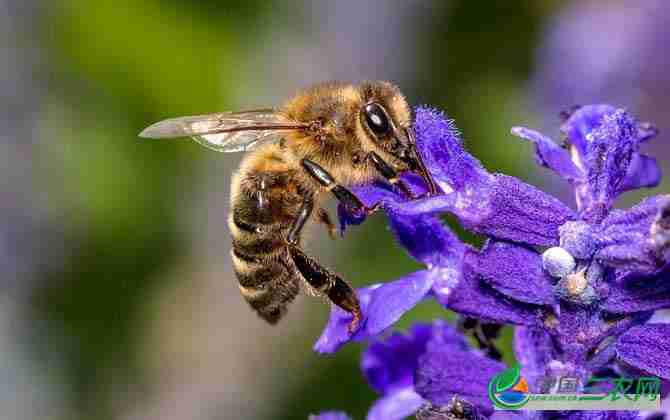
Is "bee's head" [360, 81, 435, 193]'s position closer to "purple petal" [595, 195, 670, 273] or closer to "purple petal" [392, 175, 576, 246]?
"purple petal" [392, 175, 576, 246]

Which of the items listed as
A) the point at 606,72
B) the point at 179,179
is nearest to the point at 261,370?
the point at 179,179

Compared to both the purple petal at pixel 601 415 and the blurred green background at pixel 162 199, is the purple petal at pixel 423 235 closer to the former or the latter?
the purple petal at pixel 601 415

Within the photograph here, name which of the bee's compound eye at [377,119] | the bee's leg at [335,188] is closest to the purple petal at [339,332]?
the bee's leg at [335,188]

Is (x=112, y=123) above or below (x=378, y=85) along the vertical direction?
below

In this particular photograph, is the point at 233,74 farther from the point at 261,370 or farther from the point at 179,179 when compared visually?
the point at 261,370

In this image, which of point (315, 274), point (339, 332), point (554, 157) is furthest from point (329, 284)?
point (554, 157)
